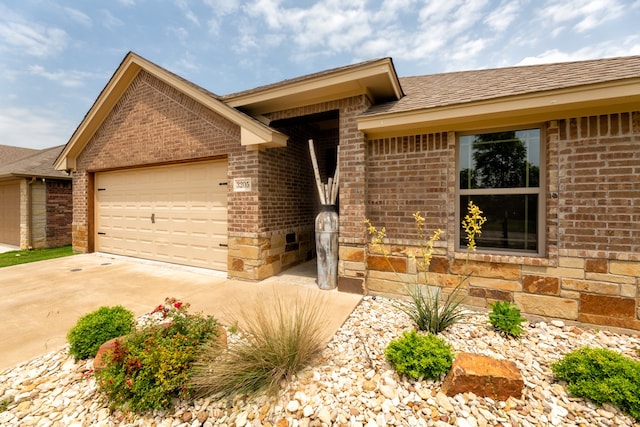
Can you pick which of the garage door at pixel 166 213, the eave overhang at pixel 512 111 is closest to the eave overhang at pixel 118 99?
the garage door at pixel 166 213

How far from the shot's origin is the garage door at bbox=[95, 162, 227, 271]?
5934 mm

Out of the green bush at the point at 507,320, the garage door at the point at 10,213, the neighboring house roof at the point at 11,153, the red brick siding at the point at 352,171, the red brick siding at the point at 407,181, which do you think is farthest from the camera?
the neighboring house roof at the point at 11,153

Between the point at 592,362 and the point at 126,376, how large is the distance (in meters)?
3.81

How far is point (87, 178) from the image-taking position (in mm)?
7805

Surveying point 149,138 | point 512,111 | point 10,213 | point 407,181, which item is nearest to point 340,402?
point 407,181

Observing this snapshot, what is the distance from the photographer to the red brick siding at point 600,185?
326cm

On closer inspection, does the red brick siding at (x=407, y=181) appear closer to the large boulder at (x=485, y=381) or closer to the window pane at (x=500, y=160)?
the window pane at (x=500, y=160)

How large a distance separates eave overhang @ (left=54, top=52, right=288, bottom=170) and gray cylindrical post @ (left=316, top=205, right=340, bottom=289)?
1720 millimetres

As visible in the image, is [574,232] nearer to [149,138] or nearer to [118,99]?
Answer: [149,138]

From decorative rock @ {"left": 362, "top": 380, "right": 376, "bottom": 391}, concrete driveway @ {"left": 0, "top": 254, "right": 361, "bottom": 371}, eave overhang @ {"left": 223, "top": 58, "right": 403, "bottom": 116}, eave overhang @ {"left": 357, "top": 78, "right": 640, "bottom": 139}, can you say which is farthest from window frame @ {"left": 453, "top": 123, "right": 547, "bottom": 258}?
decorative rock @ {"left": 362, "top": 380, "right": 376, "bottom": 391}

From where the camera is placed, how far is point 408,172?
431 centimetres

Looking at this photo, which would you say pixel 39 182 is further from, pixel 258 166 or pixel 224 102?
pixel 258 166

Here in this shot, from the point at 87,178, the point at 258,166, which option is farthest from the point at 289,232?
the point at 87,178

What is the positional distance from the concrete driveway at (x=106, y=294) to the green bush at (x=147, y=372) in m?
1.13
